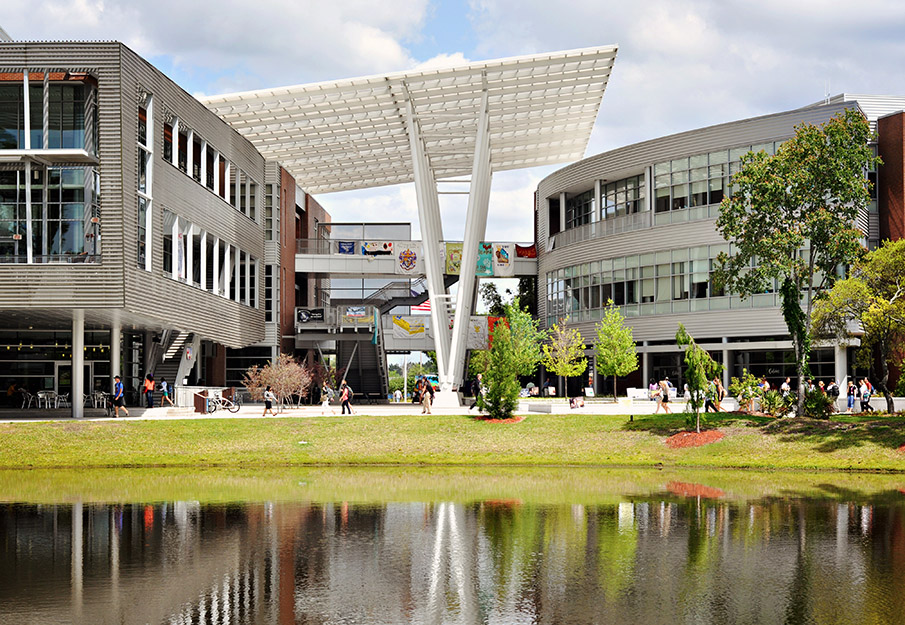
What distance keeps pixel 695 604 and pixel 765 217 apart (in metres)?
26.4

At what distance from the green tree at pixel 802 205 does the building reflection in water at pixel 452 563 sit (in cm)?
1574

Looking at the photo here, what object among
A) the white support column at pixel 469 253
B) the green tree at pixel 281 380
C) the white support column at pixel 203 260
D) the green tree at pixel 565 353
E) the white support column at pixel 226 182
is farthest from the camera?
the green tree at pixel 565 353

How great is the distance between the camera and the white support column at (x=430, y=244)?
160 ft

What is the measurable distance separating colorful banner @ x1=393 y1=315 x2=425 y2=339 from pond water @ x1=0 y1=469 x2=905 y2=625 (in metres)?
35.3

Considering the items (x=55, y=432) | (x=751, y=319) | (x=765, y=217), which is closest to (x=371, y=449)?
(x=55, y=432)

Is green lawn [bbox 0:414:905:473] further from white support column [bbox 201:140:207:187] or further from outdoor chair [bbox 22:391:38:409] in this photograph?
white support column [bbox 201:140:207:187]

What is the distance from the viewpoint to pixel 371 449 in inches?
1208

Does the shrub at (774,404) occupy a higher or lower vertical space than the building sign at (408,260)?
lower

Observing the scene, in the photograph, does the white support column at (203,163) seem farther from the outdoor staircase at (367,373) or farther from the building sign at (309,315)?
the outdoor staircase at (367,373)

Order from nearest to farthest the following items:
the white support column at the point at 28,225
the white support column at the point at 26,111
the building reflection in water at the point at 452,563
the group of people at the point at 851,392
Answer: the building reflection in water at the point at 452,563 < the white support column at the point at 26,111 < the white support column at the point at 28,225 < the group of people at the point at 851,392

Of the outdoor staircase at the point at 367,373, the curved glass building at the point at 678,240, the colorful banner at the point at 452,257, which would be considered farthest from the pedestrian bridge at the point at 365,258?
the outdoor staircase at the point at 367,373

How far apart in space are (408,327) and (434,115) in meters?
13.1

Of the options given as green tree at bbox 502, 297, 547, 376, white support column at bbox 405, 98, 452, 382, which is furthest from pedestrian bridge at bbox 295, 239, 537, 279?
white support column at bbox 405, 98, 452, 382

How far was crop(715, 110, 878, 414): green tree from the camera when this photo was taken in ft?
110
